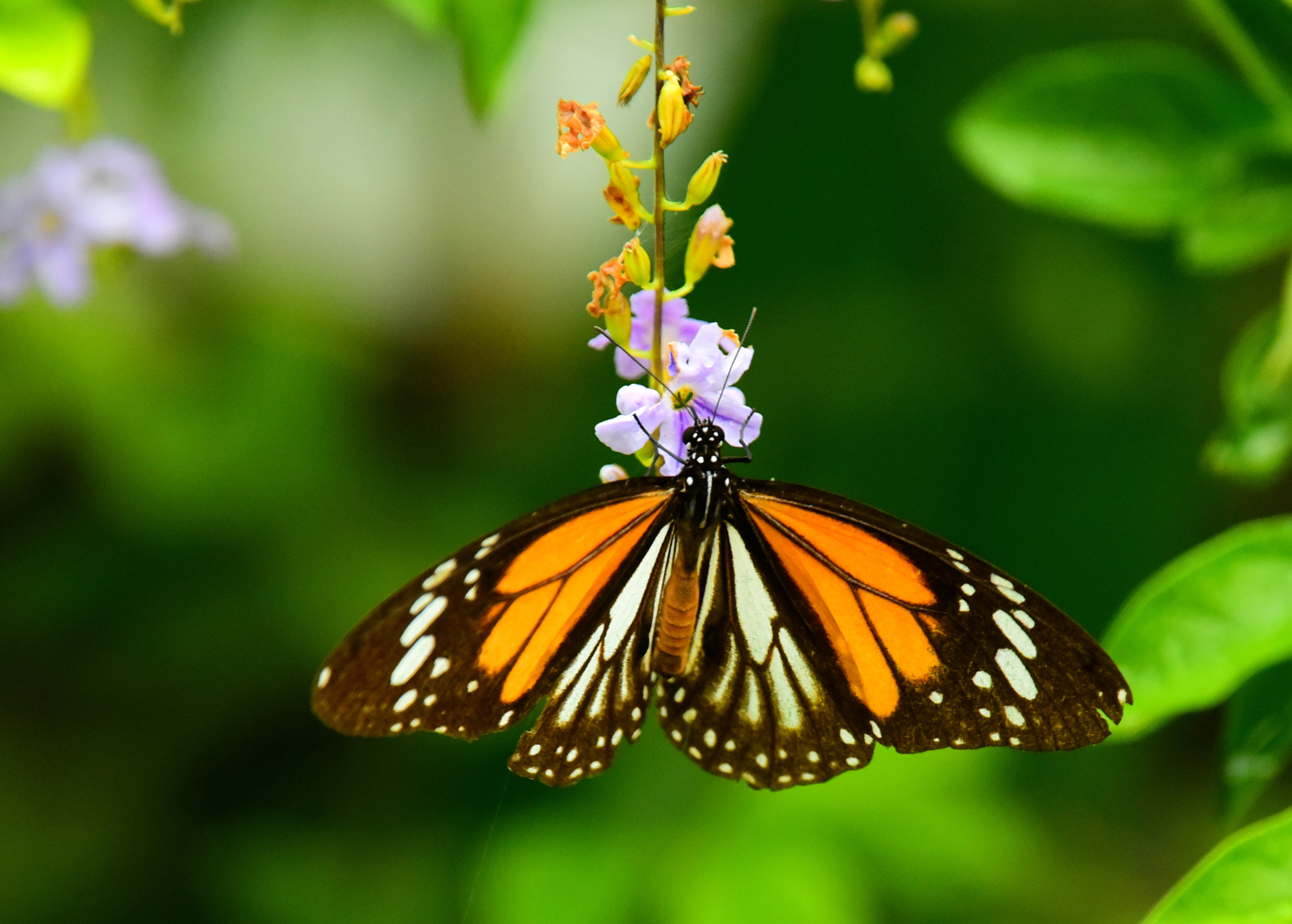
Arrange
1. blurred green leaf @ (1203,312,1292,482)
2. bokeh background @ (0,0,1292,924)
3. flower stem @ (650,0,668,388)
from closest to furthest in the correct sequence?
1. flower stem @ (650,0,668,388)
2. blurred green leaf @ (1203,312,1292,482)
3. bokeh background @ (0,0,1292,924)

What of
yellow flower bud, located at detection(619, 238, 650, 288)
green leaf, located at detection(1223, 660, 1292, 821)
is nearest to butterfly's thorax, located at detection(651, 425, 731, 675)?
yellow flower bud, located at detection(619, 238, 650, 288)

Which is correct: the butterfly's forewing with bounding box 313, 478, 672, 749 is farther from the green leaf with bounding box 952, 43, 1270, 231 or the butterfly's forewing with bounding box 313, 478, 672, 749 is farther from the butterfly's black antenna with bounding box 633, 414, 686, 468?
the green leaf with bounding box 952, 43, 1270, 231

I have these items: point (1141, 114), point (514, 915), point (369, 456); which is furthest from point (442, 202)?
point (1141, 114)

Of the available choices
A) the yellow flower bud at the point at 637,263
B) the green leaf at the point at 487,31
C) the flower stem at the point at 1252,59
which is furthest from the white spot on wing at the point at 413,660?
the flower stem at the point at 1252,59

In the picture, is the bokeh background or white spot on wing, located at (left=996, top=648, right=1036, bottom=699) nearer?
white spot on wing, located at (left=996, top=648, right=1036, bottom=699)

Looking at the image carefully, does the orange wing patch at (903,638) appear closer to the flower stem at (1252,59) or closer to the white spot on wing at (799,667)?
the white spot on wing at (799,667)

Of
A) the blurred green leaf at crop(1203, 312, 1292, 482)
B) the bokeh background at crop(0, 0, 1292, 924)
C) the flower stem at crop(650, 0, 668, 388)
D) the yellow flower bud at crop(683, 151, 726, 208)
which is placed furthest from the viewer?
the bokeh background at crop(0, 0, 1292, 924)

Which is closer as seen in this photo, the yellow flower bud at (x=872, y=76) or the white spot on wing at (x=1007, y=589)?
the white spot on wing at (x=1007, y=589)

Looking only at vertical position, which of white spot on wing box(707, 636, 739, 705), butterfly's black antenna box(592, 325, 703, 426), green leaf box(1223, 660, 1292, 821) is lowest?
green leaf box(1223, 660, 1292, 821)
